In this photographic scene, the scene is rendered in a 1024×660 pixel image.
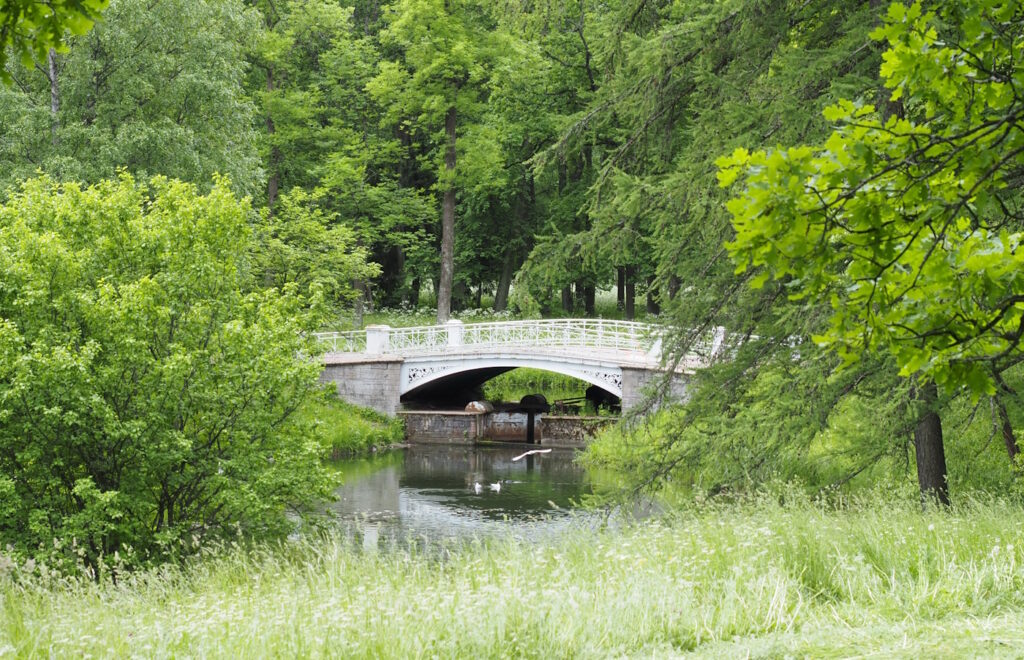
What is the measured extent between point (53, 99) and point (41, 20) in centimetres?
2049

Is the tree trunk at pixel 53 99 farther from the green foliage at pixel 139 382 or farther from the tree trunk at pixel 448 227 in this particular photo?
the tree trunk at pixel 448 227

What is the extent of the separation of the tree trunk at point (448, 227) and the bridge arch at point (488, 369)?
2307 millimetres

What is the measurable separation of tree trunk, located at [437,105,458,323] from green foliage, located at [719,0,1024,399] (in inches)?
1097

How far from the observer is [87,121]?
75.5ft

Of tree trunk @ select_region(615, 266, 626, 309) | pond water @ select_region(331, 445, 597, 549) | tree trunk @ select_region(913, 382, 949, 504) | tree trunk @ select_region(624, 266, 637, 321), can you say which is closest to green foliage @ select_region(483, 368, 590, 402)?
tree trunk @ select_region(624, 266, 637, 321)

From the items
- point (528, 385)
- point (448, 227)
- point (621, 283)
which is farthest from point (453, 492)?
point (621, 283)

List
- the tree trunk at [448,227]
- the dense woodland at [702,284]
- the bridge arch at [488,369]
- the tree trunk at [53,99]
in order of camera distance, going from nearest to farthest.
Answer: the dense woodland at [702,284], the tree trunk at [53,99], the bridge arch at [488,369], the tree trunk at [448,227]

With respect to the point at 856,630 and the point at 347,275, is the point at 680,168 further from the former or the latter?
the point at 347,275

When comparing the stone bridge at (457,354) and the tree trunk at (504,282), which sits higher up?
the tree trunk at (504,282)

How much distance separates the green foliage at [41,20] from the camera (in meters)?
3.98

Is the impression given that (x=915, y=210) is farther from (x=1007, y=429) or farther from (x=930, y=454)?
(x=1007, y=429)

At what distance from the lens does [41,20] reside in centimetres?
409

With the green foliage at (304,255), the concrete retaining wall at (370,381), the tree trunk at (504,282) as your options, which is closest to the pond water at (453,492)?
the concrete retaining wall at (370,381)

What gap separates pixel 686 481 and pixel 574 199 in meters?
17.6
